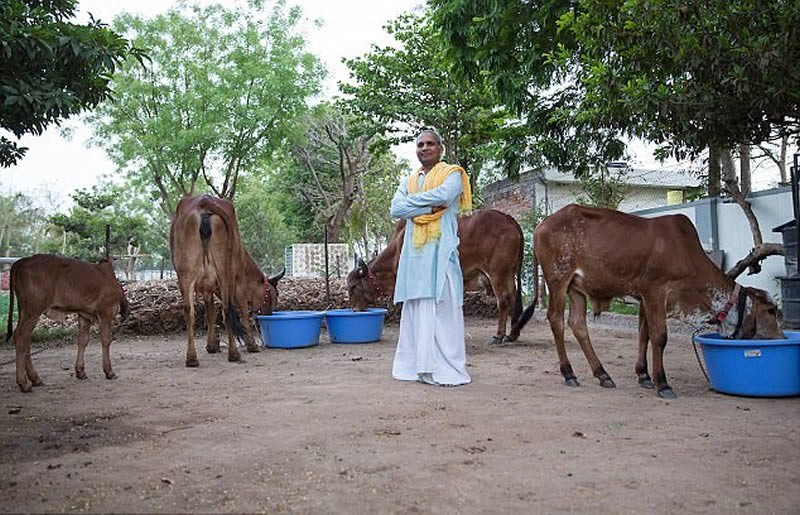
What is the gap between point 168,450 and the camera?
12.0 feet

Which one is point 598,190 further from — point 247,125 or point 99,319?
point 99,319

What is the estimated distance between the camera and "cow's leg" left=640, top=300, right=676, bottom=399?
526 cm

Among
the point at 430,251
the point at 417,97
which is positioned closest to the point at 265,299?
the point at 430,251

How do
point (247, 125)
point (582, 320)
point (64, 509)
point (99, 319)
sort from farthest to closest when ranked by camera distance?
point (247, 125)
point (99, 319)
point (582, 320)
point (64, 509)

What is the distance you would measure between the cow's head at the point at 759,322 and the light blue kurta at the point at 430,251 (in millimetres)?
2290

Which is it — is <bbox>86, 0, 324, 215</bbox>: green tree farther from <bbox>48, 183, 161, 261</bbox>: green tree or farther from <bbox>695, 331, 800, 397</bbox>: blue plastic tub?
<bbox>695, 331, 800, 397</bbox>: blue plastic tub

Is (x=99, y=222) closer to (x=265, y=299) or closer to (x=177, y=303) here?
(x=177, y=303)

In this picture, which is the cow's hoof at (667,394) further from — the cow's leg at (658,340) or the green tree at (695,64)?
the green tree at (695,64)

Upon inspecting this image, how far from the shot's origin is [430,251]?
241 inches

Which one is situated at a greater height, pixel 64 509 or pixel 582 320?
pixel 582 320

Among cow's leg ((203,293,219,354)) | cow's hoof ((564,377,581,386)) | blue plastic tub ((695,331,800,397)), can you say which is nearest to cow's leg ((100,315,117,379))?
cow's leg ((203,293,219,354))

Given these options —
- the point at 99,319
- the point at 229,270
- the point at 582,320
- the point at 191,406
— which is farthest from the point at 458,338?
the point at 99,319

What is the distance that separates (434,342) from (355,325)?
360cm

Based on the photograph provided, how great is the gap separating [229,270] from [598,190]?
470 inches
